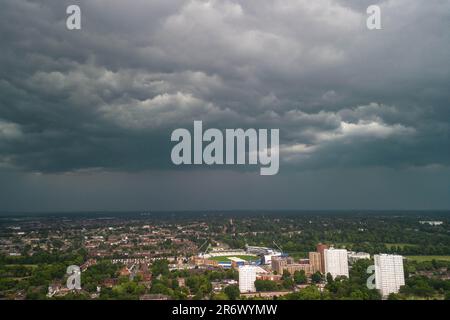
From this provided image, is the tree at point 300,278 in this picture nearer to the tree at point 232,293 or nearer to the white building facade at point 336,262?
the white building facade at point 336,262

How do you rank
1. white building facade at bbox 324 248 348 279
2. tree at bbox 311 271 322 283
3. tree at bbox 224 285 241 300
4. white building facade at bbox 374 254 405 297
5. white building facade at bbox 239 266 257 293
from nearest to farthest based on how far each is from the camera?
tree at bbox 224 285 241 300 < white building facade at bbox 374 254 405 297 < white building facade at bbox 239 266 257 293 < tree at bbox 311 271 322 283 < white building facade at bbox 324 248 348 279

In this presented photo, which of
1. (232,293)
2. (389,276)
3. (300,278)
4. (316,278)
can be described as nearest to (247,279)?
(232,293)

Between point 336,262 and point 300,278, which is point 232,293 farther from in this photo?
point 336,262

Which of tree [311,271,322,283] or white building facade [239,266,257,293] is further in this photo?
tree [311,271,322,283]

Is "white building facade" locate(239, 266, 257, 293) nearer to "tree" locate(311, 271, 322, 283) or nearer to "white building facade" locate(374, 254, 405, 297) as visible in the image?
"tree" locate(311, 271, 322, 283)

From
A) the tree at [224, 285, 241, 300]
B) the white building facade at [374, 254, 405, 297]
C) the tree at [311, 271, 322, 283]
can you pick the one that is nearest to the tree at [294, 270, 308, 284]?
the tree at [311, 271, 322, 283]
